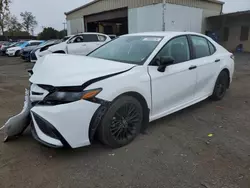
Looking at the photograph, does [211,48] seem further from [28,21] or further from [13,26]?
[28,21]

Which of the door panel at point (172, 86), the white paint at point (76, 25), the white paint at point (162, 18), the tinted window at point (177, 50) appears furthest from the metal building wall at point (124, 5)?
the door panel at point (172, 86)

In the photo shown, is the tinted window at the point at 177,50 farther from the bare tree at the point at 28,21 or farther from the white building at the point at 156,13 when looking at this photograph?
the bare tree at the point at 28,21

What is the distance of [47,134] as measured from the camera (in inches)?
100

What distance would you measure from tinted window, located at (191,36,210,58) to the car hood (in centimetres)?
168

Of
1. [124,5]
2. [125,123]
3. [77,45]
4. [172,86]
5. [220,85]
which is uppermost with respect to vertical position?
[124,5]

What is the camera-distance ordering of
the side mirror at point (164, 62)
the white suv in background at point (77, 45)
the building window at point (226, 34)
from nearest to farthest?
the side mirror at point (164, 62) → the white suv in background at point (77, 45) → the building window at point (226, 34)

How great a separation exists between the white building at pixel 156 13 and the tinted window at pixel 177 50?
11.9 metres

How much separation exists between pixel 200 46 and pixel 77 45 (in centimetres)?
855

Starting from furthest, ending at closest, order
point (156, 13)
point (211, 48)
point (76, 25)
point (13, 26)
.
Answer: point (13, 26)
point (76, 25)
point (156, 13)
point (211, 48)

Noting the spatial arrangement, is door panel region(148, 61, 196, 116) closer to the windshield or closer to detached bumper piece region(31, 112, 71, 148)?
the windshield

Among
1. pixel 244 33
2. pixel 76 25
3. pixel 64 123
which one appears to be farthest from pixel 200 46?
pixel 76 25

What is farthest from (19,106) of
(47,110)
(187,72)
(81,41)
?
(81,41)

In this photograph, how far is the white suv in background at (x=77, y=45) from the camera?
11203 millimetres

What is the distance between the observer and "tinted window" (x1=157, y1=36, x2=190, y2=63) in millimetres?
3539
